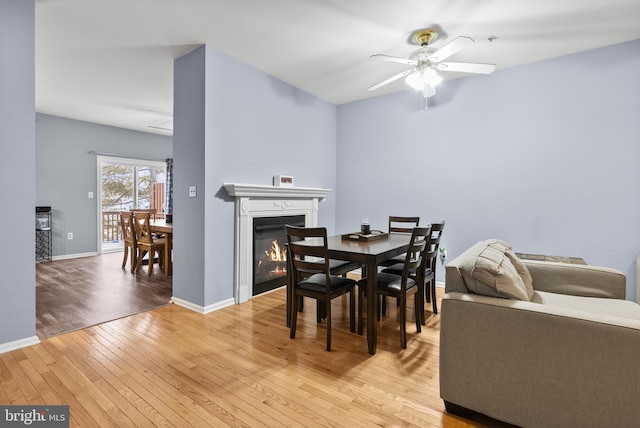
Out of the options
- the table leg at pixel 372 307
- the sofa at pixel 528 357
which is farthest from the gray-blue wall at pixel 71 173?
the sofa at pixel 528 357

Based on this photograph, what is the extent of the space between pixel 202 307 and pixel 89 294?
162 centimetres

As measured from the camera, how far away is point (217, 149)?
3.25 m

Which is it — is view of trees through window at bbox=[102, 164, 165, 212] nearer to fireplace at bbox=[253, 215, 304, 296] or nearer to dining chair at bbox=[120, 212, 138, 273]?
dining chair at bbox=[120, 212, 138, 273]

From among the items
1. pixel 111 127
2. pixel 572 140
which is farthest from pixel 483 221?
pixel 111 127

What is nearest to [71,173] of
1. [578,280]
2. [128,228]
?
[128,228]

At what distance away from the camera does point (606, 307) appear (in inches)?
75.3

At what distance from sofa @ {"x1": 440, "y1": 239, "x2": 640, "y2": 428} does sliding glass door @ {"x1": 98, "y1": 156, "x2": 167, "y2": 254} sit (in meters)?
7.10

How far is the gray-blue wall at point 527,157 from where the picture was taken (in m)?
3.15

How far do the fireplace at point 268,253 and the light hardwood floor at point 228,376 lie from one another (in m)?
0.93

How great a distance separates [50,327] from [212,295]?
4.39 ft

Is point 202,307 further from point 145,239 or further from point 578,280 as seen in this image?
point 578,280

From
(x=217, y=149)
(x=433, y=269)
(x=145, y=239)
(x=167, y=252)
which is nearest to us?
(x=433, y=269)

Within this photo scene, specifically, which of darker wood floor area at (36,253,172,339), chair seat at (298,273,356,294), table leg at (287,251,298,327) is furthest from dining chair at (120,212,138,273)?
chair seat at (298,273,356,294)

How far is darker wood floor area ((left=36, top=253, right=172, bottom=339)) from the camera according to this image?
9.48ft
